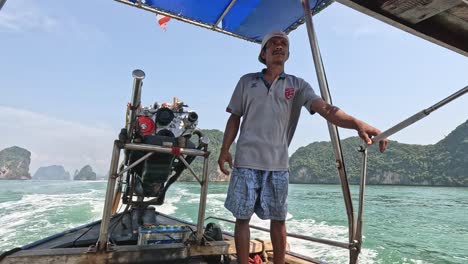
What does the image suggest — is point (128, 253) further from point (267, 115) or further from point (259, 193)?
point (267, 115)

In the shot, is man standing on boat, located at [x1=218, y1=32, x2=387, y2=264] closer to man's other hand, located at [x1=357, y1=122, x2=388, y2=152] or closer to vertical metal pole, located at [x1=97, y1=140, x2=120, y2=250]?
man's other hand, located at [x1=357, y1=122, x2=388, y2=152]

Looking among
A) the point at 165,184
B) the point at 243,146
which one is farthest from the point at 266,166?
the point at 165,184

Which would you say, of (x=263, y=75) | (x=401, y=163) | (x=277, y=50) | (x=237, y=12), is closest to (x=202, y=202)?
(x=263, y=75)

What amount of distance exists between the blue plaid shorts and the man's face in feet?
2.34

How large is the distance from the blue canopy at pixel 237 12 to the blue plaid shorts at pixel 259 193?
6.28 ft

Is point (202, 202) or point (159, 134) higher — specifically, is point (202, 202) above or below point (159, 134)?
below

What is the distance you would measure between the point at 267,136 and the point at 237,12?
2.00m

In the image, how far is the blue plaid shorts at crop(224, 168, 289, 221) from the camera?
66.8 inches

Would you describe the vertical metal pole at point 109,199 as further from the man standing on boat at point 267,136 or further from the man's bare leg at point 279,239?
the man's bare leg at point 279,239

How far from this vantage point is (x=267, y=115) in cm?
181

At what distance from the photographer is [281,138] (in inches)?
71.8

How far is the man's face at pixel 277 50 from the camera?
1876 millimetres

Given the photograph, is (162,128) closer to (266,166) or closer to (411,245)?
(266,166)

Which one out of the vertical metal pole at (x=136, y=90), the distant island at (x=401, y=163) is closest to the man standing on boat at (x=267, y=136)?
the vertical metal pole at (x=136, y=90)
